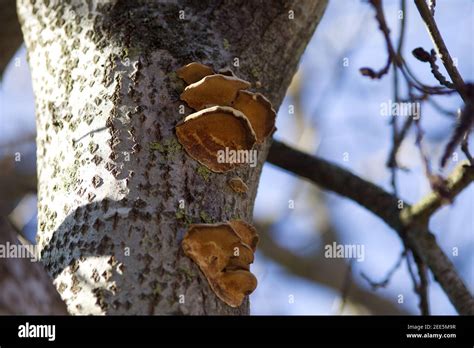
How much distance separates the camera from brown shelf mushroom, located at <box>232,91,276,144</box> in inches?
71.2

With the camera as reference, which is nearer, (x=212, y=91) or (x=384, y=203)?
(x=212, y=91)

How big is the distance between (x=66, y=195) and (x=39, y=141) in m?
0.29

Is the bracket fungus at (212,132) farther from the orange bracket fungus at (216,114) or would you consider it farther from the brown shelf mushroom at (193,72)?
the brown shelf mushroom at (193,72)

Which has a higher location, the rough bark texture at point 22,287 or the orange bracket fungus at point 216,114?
the orange bracket fungus at point 216,114

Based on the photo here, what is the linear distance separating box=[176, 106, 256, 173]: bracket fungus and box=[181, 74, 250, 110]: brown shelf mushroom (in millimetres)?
57

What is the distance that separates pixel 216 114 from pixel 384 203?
130cm

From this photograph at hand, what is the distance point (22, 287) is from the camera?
129 cm

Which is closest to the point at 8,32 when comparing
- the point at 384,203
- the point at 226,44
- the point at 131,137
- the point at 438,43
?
the point at 226,44

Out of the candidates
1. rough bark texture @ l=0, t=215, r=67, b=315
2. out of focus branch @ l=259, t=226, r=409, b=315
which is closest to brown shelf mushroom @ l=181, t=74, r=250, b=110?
rough bark texture @ l=0, t=215, r=67, b=315

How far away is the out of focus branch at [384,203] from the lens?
2.42 metres

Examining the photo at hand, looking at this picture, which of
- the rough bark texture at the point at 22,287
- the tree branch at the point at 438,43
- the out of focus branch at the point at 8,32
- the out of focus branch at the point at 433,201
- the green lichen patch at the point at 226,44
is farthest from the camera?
the out of focus branch at the point at 8,32

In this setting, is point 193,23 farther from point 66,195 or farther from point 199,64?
point 66,195

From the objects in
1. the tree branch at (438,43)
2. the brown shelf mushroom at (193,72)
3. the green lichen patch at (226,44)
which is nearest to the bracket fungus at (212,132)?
the brown shelf mushroom at (193,72)

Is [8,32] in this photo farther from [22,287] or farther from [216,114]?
[22,287]
